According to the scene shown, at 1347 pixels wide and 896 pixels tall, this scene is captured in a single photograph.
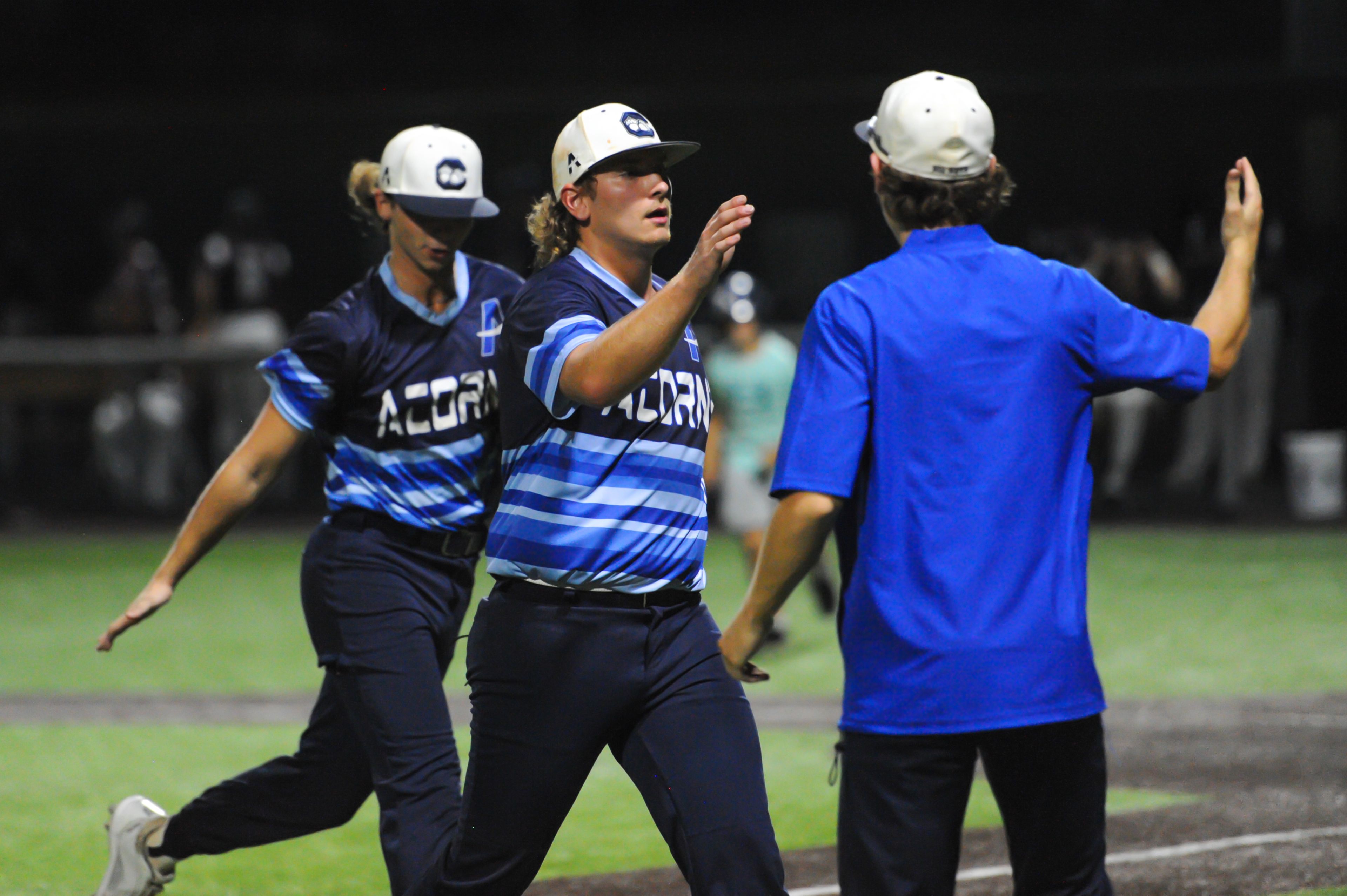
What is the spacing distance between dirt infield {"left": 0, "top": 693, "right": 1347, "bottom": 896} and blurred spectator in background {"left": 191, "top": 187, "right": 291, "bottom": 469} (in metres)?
8.20

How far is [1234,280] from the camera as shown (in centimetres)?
360

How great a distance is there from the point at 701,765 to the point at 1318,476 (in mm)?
13127

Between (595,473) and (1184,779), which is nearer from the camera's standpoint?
(595,473)

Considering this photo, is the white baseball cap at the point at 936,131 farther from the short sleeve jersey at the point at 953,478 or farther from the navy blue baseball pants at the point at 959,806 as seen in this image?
the navy blue baseball pants at the point at 959,806

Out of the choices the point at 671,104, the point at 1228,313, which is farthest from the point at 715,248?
the point at 671,104

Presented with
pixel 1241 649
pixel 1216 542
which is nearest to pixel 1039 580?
A: pixel 1241 649

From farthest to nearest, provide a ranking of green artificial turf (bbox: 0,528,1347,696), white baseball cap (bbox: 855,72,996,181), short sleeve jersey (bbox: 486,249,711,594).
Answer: green artificial turf (bbox: 0,528,1347,696) < short sleeve jersey (bbox: 486,249,711,594) < white baseball cap (bbox: 855,72,996,181)

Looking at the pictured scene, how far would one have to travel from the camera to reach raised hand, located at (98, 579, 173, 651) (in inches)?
197

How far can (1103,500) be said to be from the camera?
16.8m

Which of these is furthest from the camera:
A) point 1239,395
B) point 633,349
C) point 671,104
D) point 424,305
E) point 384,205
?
point 671,104

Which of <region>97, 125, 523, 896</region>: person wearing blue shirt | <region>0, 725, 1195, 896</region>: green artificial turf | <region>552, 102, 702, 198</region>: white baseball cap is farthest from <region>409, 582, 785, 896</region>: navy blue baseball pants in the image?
<region>0, 725, 1195, 896</region>: green artificial turf

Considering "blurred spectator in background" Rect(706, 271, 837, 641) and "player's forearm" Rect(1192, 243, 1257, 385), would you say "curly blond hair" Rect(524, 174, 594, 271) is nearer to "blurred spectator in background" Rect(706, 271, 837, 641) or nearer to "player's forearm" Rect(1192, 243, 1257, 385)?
"player's forearm" Rect(1192, 243, 1257, 385)

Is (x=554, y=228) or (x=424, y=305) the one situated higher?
(x=554, y=228)

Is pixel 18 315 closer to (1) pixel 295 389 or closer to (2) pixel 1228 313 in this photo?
(1) pixel 295 389
